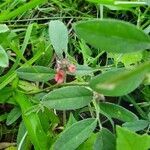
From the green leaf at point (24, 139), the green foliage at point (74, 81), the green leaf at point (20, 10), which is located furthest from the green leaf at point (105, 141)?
the green leaf at point (20, 10)

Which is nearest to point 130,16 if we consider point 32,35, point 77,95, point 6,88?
point 32,35

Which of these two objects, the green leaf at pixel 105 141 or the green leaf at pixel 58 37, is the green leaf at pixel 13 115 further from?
the green leaf at pixel 105 141

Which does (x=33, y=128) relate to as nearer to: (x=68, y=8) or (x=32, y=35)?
(x=32, y=35)

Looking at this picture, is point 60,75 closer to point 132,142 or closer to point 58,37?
point 58,37

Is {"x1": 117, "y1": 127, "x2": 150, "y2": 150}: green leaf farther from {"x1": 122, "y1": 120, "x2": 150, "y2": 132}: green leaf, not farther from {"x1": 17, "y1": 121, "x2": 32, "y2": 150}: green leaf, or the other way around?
{"x1": 17, "y1": 121, "x2": 32, "y2": 150}: green leaf

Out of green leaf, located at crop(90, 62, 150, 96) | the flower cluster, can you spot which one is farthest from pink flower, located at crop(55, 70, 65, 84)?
Result: green leaf, located at crop(90, 62, 150, 96)

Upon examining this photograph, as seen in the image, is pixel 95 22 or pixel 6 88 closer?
pixel 95 22
